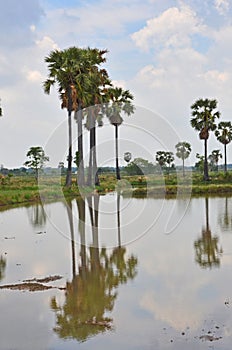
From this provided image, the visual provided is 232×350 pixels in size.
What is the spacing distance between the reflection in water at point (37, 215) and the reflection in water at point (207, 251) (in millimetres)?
7447

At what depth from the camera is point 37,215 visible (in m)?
24.0

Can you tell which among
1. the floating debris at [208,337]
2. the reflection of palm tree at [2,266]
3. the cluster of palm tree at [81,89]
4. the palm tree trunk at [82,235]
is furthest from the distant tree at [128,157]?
the floating debris at [208,337]

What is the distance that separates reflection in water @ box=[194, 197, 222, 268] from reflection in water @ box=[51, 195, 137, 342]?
156 cm

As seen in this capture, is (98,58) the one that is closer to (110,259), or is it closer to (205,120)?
(205,120)

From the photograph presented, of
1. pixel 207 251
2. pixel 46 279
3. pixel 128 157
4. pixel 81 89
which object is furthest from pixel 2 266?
pixel 128 157

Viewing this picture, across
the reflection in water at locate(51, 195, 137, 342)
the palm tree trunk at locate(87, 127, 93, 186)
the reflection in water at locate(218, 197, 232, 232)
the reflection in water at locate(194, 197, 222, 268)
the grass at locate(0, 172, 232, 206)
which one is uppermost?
the palm tree trunk at locate(87, 127, 93, 186)

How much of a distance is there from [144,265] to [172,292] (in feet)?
8.06

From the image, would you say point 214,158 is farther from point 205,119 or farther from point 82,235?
point 82,235

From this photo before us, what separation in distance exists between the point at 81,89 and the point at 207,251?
75.8 feet

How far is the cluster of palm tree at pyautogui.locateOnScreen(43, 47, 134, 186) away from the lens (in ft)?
111

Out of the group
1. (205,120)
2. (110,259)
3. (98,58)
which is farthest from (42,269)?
(205,120)

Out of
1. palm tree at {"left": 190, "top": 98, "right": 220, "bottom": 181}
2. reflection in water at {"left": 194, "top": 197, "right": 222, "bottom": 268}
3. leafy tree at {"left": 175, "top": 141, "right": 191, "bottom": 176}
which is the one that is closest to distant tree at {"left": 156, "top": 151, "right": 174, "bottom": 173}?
leafy tree at {"left": 175, "top": 141, "right": 191, "bottom": 176}

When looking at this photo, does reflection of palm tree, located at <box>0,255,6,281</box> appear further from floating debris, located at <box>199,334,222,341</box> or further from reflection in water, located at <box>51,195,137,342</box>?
floating debris, located at <box>199,334,222,341</box>

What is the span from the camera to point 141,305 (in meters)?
8.11
